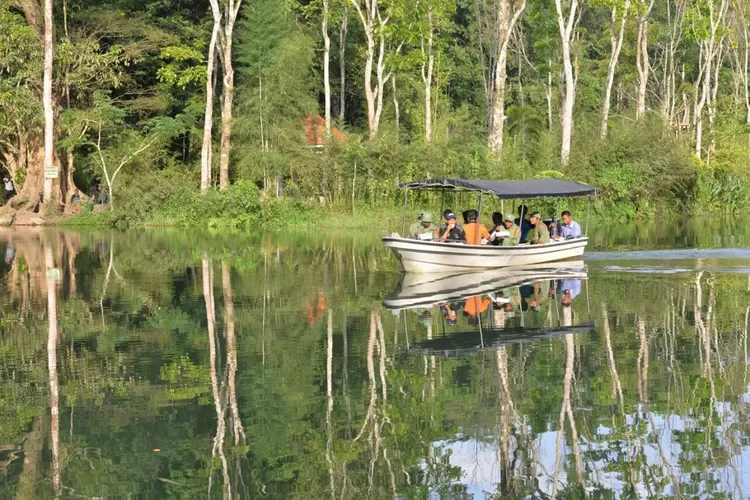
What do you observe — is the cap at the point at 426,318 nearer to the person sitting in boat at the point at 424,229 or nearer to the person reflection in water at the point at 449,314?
the person reflection in water at the point at 449,314

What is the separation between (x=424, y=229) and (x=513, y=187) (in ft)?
9.54

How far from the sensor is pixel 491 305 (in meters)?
19.9

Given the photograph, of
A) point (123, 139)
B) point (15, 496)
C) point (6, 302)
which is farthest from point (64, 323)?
point (123, 139)

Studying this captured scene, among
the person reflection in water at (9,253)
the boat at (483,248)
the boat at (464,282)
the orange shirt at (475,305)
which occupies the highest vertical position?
the boat at (483,248)

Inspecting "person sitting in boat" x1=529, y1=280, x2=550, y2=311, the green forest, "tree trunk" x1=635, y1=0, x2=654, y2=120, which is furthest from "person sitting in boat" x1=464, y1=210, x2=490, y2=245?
"tree trunk" x1=635, y1=0, x2=654, y2=120

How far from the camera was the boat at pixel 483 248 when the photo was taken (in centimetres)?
2555

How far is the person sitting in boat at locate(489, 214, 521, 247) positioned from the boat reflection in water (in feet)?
2.10

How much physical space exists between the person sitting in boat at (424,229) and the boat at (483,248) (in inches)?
11.5

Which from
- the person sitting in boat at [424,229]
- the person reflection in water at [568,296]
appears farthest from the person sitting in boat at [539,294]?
the person sitting in boat at [424,229]

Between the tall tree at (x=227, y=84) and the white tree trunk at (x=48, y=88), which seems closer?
the white tree trunk at (x=48, y=88)

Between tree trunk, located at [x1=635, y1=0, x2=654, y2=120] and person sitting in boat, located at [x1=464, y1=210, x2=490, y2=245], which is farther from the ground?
tree trunk, located at [x1=635, y1=0, x2=654, y2=120]

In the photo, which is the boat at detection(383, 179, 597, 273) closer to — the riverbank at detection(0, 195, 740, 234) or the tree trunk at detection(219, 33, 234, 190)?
the riverbank at detection(0, 195, 740, 234)

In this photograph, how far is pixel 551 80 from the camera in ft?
250

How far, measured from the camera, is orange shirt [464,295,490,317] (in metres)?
19.0
